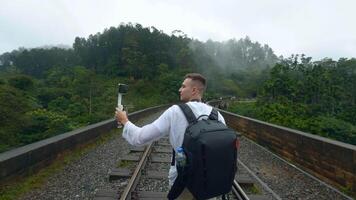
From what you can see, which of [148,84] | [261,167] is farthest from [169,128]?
[148,84]

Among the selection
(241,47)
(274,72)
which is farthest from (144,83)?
(241,47)

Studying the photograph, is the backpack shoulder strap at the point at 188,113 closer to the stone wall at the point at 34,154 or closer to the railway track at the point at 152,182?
the railway track at the point at 152,182

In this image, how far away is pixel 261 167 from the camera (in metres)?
8.83

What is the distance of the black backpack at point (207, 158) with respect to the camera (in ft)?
7.35

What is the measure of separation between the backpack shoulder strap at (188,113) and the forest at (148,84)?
1101 millimetres

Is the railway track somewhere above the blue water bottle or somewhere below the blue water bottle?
below

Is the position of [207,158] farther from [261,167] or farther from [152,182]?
[261,167]

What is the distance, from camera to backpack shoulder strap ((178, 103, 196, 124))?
2.39 m

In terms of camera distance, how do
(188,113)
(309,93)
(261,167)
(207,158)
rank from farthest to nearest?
(309,93), (261,167), (188,113), (207,158)

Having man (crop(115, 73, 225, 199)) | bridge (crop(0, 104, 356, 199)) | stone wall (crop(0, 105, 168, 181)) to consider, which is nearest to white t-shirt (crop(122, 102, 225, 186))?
man (crop(115, 73, 225, 199))

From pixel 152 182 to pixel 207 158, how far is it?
4618mm

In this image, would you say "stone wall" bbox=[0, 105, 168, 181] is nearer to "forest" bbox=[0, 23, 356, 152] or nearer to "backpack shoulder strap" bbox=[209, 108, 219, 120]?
"forest" bbox=[0, 23, 356, 152]

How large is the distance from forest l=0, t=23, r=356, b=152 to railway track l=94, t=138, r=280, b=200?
1.90m

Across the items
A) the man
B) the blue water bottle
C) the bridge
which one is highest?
the man
